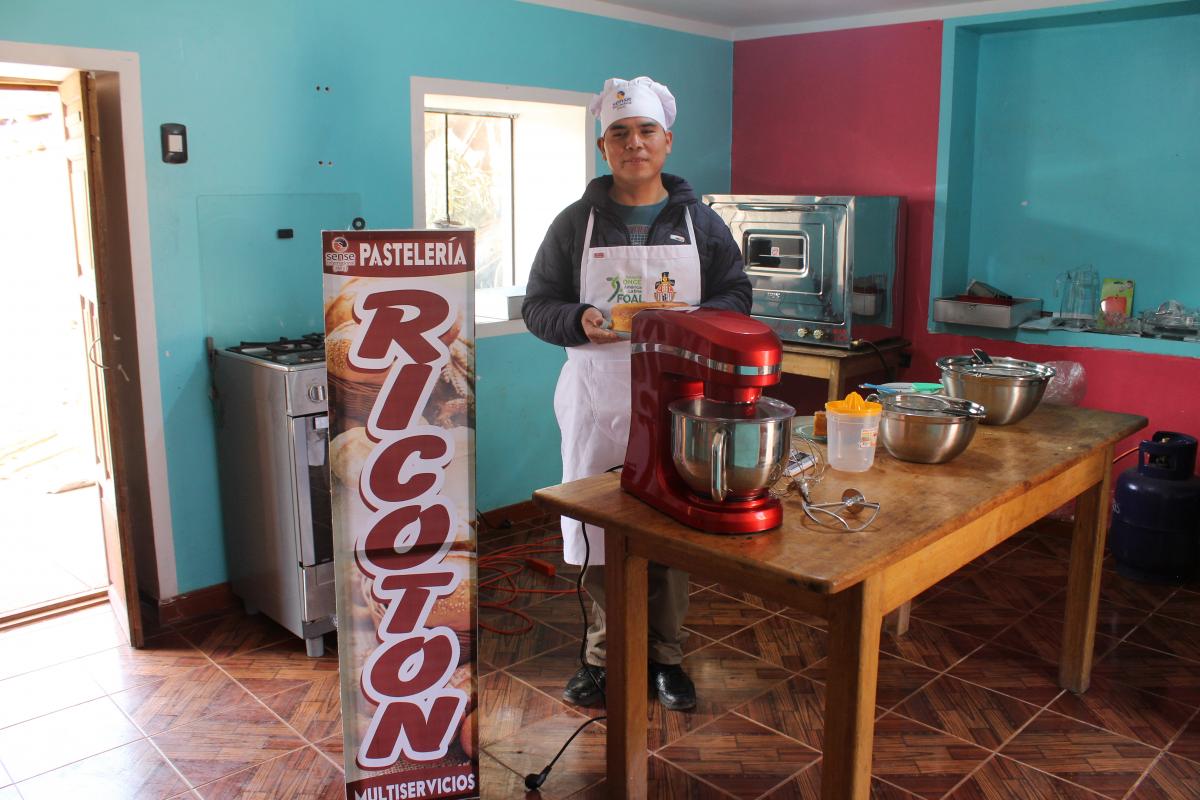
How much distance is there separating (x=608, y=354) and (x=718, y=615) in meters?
1.30

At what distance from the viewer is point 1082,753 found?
277cm

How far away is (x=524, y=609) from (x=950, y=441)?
1.89 meters

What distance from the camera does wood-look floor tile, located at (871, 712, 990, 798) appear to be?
263cm

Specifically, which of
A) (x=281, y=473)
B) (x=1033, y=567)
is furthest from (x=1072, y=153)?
(x=281, y=473)

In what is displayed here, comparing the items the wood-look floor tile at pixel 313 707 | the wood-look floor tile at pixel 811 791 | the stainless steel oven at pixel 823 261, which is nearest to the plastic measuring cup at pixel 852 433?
the wood-look floor tile at pixel 811 791

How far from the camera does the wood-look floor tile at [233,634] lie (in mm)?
3430

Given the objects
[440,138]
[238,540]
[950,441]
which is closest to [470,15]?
[440,138]

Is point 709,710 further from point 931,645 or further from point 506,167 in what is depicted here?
point 506,167

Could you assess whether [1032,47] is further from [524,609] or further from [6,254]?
[6,254]

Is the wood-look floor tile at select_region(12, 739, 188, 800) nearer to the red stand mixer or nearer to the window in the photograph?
the red stand mixer

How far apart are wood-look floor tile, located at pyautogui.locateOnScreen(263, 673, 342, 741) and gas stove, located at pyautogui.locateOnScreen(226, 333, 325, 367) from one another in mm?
1034

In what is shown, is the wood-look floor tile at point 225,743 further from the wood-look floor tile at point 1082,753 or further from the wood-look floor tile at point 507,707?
the wood-look floor tile at point 1082,753

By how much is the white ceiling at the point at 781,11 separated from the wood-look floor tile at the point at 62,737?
3254 mm

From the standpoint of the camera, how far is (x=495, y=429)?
4.53 meters
